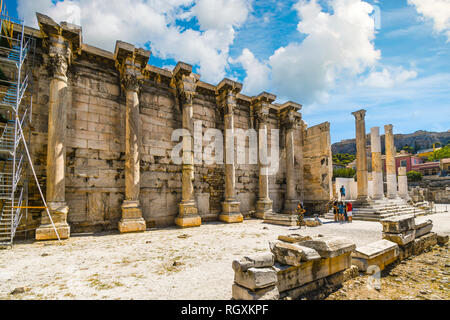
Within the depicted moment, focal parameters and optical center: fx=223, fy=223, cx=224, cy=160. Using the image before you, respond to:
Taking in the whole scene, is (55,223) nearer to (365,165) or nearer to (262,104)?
(262,104)

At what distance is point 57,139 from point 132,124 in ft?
8.26

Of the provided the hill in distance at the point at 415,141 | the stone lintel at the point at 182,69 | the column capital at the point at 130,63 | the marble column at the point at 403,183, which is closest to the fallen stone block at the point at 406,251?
the stone lintel at the point at 182,69

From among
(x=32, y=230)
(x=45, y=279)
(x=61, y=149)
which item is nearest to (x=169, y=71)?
(x=61, y=149)

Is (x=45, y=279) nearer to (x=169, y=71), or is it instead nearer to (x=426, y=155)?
(x=169, y=71)

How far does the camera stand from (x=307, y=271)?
357cm

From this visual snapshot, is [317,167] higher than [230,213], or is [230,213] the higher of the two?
[317,167]

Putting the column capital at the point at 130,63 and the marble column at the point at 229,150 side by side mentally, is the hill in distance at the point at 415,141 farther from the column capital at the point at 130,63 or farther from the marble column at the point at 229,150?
the column capital at the point at 130,63

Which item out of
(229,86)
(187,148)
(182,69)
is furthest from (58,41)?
(229,86)

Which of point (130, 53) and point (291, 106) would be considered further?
point (291, 106)

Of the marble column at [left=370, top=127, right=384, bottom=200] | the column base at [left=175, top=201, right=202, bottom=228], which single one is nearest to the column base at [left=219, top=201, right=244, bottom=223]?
the column base at [left=175, top=201, right=202, bottom=228]

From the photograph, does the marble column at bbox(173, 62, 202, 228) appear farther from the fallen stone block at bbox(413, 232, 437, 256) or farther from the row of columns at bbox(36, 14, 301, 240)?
the fallen stone block at bbox(413, 232, 437, 256)

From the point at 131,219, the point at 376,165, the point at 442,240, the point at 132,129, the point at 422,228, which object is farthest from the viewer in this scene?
the point at 376,165

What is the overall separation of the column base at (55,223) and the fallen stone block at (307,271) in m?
6.89

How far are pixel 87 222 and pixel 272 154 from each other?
34.0 feet
